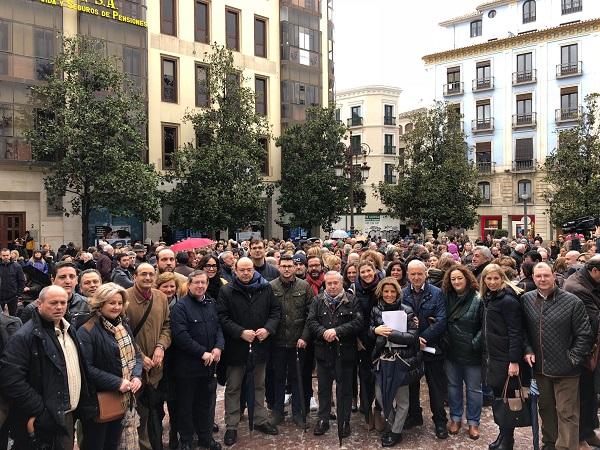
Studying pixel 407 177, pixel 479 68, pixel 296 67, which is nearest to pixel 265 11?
pixel 296 67

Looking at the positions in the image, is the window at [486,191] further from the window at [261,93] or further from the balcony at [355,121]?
the window at [261,93]

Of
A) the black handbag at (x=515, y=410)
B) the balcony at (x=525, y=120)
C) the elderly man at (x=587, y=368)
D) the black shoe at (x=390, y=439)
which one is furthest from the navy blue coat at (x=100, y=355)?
the balcony at (x=525, y=120)

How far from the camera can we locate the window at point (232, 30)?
30472 millimetres

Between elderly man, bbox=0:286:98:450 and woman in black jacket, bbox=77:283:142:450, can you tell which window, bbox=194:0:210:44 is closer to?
woman in black jacket, bbox=77:283:142:450

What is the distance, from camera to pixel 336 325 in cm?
616

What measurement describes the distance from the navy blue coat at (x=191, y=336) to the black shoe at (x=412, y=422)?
90.4 inches

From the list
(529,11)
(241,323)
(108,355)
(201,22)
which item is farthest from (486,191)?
(108,355)

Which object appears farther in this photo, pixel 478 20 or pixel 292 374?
pixel 478 20

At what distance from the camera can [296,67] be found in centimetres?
3281

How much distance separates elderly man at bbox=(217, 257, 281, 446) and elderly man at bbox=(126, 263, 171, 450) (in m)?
0.80

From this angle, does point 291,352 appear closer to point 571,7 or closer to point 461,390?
point 461,390

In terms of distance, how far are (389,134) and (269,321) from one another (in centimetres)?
5093

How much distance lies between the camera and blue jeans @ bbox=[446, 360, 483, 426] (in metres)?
6.08

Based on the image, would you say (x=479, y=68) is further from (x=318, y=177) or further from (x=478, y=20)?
(x=318, y=177)
